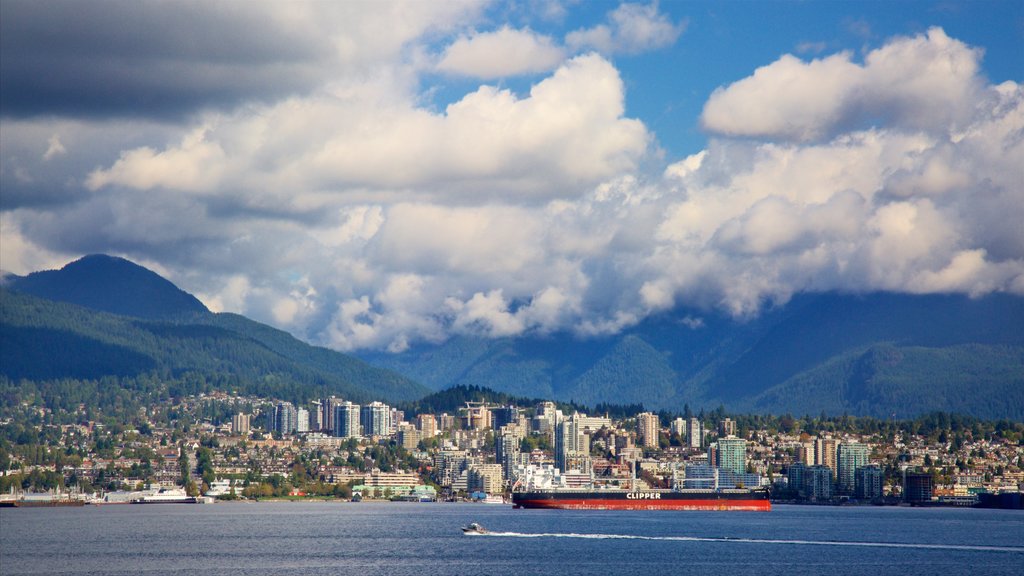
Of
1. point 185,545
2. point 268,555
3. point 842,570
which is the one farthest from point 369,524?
point 842,570

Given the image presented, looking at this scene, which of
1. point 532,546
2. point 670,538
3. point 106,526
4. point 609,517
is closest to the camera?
point 532,546

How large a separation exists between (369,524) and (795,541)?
54.2 metres

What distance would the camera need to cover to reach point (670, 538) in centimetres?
13750

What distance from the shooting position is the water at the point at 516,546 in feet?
349

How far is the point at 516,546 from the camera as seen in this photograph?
125 meters

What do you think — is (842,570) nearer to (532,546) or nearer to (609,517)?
(532,546)

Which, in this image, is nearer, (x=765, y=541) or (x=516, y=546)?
(x=516, y=546)

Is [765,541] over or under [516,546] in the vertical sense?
under

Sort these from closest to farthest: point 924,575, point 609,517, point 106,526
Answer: point 924,575
point 106,526
point 609,517

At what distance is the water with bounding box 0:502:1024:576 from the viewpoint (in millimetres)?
106500

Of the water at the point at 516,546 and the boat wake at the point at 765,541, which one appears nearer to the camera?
the water at the point at 516,546

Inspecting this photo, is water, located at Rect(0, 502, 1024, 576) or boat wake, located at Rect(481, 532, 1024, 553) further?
boat wake, located at Rect(481, 532, 1024, 553)

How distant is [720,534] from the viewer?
146 m

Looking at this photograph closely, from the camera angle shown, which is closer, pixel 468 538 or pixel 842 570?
pixel 842 570
